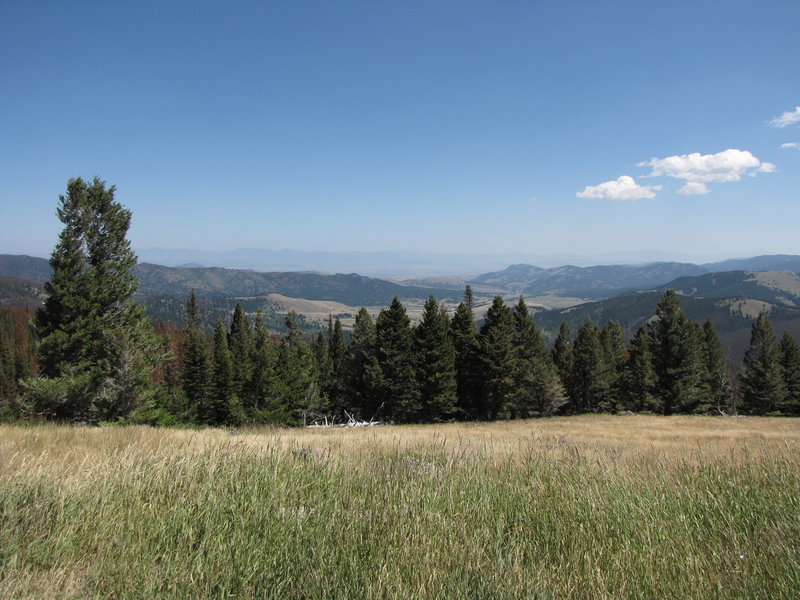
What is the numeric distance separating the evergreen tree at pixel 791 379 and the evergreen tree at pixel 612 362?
19.5 meters

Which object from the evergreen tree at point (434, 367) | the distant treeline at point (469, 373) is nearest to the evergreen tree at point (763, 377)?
the distant treeline at point (469, 373)

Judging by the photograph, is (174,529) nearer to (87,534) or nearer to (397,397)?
(87,534)

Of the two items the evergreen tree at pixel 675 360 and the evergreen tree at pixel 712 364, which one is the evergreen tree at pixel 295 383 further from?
the evergreen tree at pixel 712 364

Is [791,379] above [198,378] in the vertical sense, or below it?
below

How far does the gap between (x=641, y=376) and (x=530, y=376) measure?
1473cm

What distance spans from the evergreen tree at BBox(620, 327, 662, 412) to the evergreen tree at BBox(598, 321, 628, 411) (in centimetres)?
213

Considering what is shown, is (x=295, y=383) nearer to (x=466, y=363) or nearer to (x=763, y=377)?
(x=466, y=363)

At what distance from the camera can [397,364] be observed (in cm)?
3972

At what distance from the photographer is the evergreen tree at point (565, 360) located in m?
52.8

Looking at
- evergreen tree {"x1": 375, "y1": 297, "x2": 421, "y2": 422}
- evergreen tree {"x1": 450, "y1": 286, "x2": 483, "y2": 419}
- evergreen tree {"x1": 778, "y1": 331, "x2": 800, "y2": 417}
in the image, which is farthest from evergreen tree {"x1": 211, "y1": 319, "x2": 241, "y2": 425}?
evergreen tree {"x1": 778, "y1": 331, "x2": 800, "y2": 417}

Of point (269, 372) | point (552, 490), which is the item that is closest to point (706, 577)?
point (552, 490)

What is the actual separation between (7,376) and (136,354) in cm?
7044

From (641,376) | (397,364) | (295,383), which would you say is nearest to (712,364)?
(641,376)

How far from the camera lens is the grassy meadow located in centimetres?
250
